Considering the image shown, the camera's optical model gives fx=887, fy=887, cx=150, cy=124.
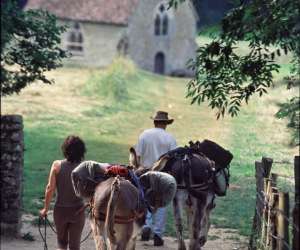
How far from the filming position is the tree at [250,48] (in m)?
9.19

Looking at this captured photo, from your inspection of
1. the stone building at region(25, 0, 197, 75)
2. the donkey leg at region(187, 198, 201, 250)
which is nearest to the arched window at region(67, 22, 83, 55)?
the stone building at region(25, 0, 197, 75)

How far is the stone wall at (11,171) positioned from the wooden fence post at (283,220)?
5.49 meters

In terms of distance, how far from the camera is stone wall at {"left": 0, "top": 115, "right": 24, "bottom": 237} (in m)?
13.9

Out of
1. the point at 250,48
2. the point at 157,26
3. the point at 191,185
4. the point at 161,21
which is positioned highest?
the point at 161,21

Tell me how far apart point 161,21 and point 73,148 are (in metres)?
50.9

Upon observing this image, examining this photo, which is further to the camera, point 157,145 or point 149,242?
point 149,242

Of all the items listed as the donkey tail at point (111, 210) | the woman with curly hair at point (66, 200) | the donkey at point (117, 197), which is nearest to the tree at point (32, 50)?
the woman with curly hair at point (66, 200)

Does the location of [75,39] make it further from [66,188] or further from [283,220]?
[283,220]

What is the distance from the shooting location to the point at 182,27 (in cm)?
6106

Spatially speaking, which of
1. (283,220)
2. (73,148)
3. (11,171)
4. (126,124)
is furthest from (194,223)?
(126,124)

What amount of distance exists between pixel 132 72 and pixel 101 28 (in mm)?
11602

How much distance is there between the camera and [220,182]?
41.1ft

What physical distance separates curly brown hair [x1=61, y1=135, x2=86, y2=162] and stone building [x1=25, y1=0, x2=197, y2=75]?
4489 centimetres

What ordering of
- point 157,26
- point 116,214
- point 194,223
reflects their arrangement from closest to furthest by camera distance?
point 116,214, point 194,223, point 157,26
